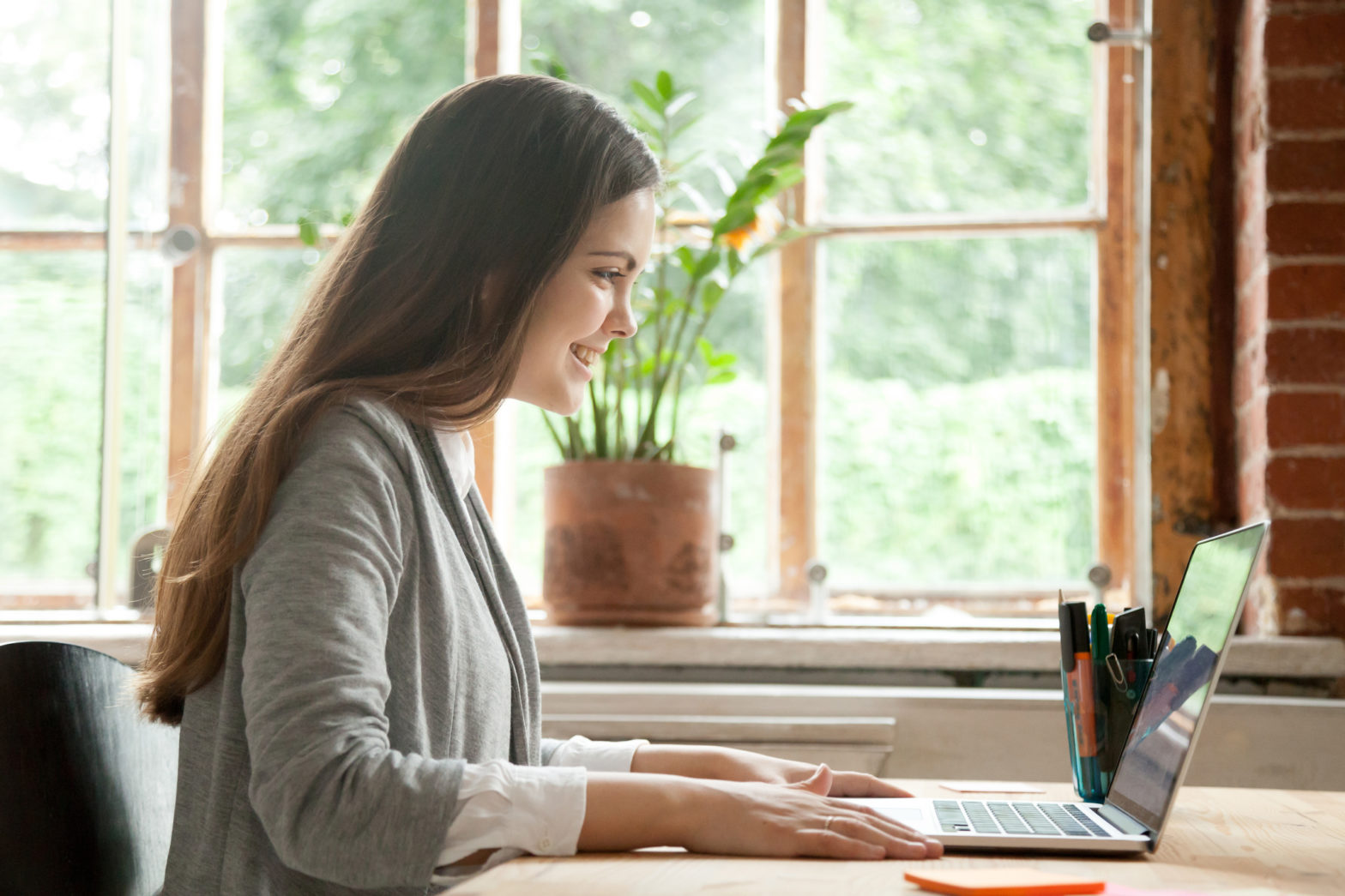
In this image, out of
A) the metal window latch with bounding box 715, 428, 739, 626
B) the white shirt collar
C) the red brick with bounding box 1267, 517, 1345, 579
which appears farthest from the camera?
the metal window latch with bounding box 715, 428, 739, 626

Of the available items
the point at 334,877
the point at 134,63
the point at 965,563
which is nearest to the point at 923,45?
the point at 965,563

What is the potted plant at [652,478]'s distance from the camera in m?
1.96

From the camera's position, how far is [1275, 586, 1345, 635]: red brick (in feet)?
6.02

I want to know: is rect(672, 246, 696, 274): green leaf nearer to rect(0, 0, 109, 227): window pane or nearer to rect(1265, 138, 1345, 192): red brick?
rect(1265, 138, 1345, 192): red brick

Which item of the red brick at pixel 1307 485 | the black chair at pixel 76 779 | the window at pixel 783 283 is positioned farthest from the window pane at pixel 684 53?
the black chair at pixel 76 779

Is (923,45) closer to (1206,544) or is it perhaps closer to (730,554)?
(730,554)

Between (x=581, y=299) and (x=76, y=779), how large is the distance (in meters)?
0.62

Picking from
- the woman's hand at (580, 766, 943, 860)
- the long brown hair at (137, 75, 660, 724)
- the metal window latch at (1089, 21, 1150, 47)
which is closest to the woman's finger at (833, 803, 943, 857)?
the woman's hand at (580, 766, 943, 860)

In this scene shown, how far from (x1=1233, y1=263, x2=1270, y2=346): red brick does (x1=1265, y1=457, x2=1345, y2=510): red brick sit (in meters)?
0.21

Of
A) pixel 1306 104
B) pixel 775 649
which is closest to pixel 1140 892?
pixel 775 649

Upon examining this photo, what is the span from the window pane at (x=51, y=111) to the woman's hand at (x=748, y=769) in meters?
1.76

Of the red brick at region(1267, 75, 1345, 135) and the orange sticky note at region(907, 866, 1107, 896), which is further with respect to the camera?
the red brick at region(1267, 75, 1345, 135)

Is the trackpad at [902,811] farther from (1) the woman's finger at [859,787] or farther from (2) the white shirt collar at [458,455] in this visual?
(2) the white shirt collar at [458,455]

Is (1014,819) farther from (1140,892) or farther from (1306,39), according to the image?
(1306,39)
